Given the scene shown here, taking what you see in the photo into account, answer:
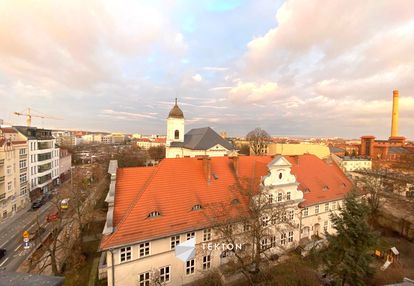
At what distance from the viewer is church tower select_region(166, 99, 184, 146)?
5350 centimetres

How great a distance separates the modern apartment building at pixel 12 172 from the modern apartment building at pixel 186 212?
2518 cm

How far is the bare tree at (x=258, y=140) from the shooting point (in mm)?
65319

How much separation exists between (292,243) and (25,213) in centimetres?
3869

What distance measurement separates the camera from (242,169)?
23.7 m

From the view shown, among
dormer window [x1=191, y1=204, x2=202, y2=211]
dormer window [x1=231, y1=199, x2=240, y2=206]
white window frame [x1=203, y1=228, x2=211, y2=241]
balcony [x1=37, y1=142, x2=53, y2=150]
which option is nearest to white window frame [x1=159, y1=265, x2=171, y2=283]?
white window frame [x1=203, y1=228, x2=211, y2=241]

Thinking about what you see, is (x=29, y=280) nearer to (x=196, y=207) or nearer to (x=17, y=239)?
(x=196, y=207)

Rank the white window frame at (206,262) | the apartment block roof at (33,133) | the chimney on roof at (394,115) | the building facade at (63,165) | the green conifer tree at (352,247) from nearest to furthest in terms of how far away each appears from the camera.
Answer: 1. the green conifer tree at (352,247)
2. the white window frame at (206,262)
3. the apartment block roof at (33,133)
4. the building facade at (63,165)
5. the chimney on roof at (394,115)

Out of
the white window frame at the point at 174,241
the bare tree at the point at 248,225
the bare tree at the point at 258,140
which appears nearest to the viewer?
the bare tree at the point at 248,225

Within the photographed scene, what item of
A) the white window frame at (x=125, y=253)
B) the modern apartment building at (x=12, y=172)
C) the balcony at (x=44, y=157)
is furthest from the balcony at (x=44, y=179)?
the white window frame at (x=125, y=253)

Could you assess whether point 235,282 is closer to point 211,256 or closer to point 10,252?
point 211,256

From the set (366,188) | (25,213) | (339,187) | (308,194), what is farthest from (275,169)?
(25,213)

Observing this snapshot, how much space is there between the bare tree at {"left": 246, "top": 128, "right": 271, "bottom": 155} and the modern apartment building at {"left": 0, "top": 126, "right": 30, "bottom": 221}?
171 ft

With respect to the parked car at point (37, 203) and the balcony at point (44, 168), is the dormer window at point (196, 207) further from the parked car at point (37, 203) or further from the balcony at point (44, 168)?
the balcony at point (44, 168)

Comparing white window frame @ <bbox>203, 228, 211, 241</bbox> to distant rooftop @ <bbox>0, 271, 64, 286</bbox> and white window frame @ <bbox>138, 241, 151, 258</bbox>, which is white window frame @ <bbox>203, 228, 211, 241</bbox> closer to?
white window frame @ <bbox>138, 241, 151, 258</bbox>
